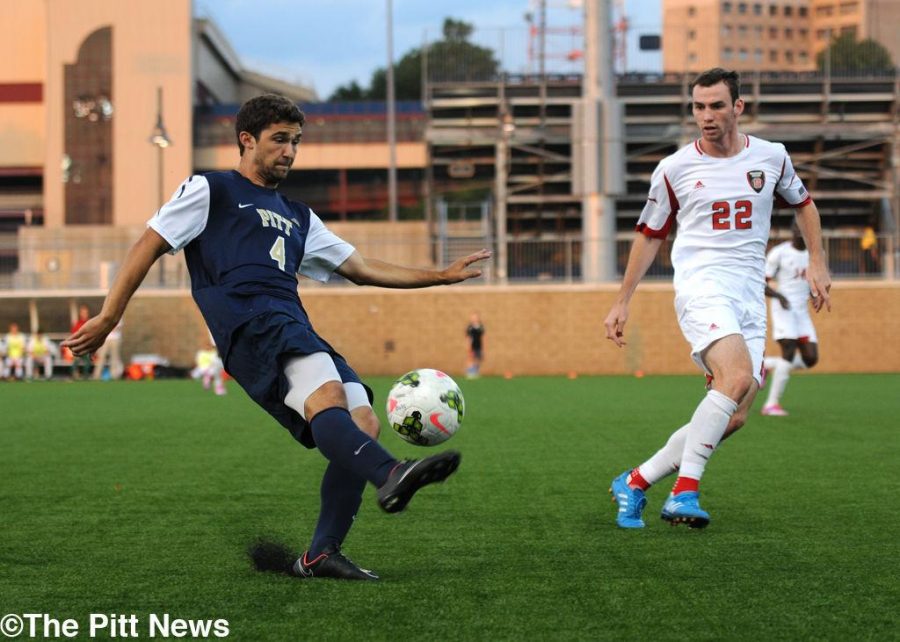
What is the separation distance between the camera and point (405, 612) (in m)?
4.45

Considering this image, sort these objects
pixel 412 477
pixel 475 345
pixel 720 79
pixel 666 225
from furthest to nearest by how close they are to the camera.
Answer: pixel 475 345
pixel 666 225
pixel 720 79
pixel 412 477

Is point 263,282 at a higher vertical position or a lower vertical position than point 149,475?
higher

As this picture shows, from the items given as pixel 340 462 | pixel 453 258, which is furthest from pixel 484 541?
pixel 453 258

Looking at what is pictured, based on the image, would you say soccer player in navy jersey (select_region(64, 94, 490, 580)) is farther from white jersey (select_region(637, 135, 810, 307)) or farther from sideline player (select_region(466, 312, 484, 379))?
sideline player (select_region(466, 312, 484, 379))

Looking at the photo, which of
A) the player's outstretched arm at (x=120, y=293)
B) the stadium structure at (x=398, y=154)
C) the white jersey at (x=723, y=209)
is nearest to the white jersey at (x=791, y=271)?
the white jersey at (x=723, y=209)

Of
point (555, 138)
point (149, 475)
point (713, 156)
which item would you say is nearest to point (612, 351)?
point (555, 138)

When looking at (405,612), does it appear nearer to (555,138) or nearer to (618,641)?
(618,641)

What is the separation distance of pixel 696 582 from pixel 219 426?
991 cm

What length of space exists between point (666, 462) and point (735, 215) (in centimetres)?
131

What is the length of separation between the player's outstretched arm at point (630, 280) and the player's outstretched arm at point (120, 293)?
8.52 ft

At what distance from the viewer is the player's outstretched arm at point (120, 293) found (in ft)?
15.7

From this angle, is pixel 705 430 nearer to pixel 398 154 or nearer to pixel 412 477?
pixel 412 477

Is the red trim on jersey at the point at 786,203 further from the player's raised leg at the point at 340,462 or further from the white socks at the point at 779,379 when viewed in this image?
the white socks at the point at 779,379

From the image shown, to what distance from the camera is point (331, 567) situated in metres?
5.09
